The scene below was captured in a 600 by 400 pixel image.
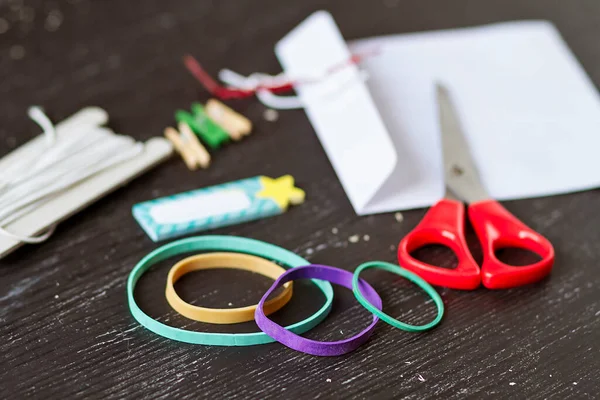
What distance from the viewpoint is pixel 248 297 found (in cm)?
55

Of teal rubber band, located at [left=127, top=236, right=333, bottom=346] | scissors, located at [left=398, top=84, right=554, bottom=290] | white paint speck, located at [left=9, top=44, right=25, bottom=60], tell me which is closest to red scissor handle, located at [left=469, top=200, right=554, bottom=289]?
scissors, located at [left=398, top=84, right=554, bottom=290]

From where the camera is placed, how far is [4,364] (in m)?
0.50

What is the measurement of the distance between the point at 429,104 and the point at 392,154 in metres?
0.15

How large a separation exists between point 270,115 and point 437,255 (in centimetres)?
25

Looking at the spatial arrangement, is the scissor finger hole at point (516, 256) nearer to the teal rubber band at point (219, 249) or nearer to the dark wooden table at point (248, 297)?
the dark wooden table at point (248, 297)

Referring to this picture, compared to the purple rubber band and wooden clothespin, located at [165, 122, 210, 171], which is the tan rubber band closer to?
the purple rubber band

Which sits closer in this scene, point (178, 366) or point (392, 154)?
point (178, 366)

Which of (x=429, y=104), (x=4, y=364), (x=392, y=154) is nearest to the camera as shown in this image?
(x=4, y=364)

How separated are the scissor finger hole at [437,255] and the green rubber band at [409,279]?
0.03 metres

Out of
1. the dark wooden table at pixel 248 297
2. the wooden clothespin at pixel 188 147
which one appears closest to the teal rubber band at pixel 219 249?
Result: the dark wooden table at pixel 248 297

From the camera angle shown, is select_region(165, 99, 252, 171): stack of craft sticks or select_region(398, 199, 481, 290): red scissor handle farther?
select_region(165, 99, 252, 171): stack of craft sticks

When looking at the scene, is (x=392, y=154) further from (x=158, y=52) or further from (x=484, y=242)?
(x=158, y=52)

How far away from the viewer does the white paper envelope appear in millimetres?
653

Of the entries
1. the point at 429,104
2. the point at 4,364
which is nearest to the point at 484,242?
the point at 429,104
